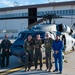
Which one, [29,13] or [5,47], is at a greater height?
[29,13]

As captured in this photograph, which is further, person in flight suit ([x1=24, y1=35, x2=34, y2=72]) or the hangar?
the hangar

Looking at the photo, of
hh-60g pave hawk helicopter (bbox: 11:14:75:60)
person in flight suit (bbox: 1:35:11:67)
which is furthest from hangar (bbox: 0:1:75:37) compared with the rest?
person in flight suit (bbox: 1:35:11:67)

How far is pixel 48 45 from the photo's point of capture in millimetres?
10062

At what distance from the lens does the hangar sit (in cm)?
4991

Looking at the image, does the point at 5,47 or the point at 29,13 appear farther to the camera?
the point at 29,13

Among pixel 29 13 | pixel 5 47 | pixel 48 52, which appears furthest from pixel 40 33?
pixel 29 13

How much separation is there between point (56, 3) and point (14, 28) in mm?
15267

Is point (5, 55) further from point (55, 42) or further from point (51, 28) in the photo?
point (51, 28)

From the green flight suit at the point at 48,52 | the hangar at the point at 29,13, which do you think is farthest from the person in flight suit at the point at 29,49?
the hangar at the point at 29,13

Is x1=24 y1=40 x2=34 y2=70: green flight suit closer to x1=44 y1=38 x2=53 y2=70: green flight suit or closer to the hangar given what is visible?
x1=44 y1=38 x2=53 y2=70: green flight suit

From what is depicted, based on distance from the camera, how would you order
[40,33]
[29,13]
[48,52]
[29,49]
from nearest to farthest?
[48,52] < [29,49] < [40,33] < [29,13]

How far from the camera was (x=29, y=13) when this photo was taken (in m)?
56.6

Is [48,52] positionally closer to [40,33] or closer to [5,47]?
[5,47]

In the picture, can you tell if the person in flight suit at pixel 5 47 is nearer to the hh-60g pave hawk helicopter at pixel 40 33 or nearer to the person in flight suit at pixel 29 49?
the hh-60g pave hawk helicopter at pixel 40 33
